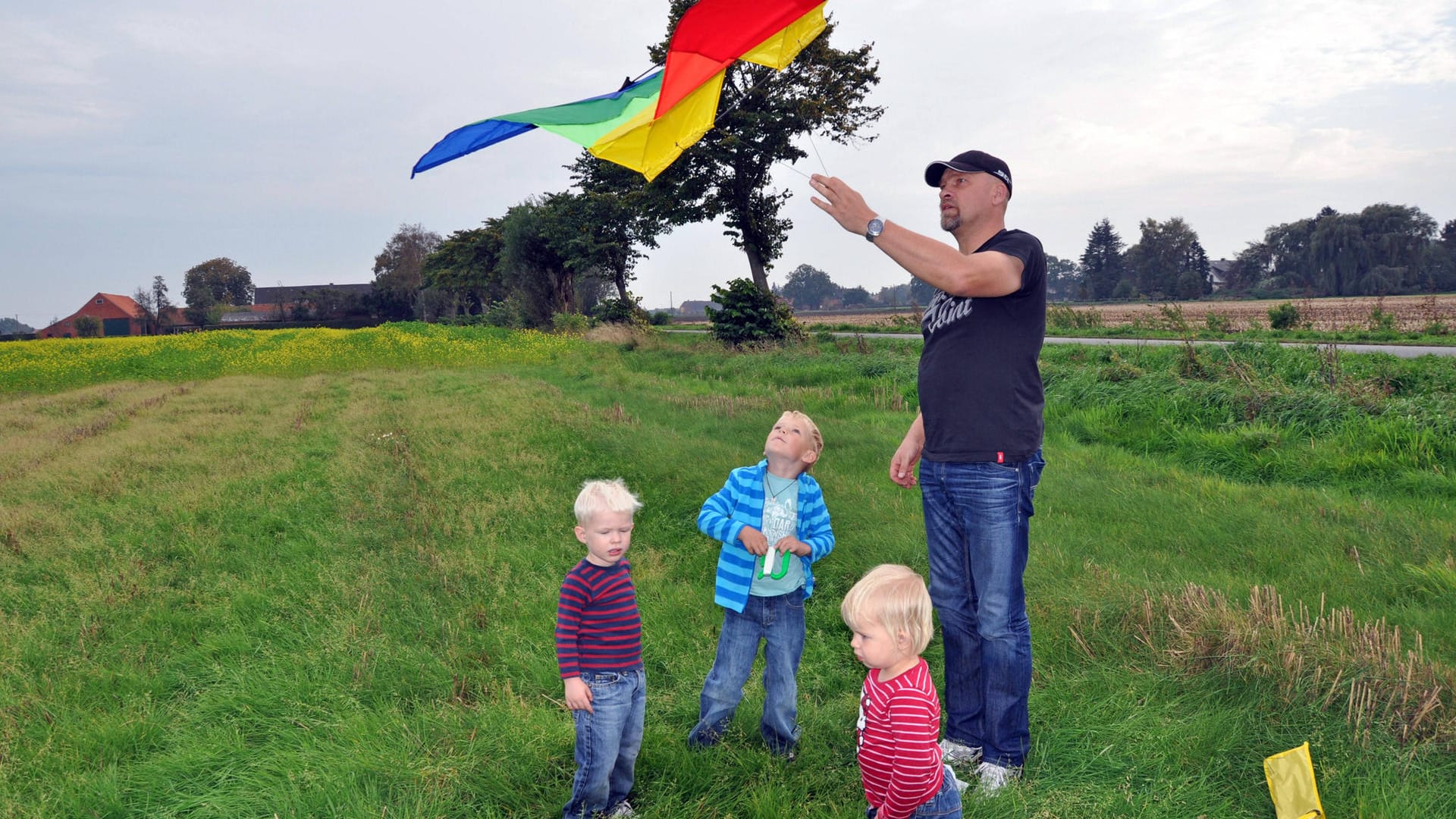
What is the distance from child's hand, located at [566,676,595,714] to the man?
1.43 metres

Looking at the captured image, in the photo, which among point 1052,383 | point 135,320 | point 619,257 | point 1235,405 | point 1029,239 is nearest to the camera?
point 1029,239

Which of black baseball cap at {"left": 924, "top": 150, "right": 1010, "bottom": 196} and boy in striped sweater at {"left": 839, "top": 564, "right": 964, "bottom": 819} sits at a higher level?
black baseball cap at {"left": 924, "top": 150, "right": 1010, "bottom": 196}

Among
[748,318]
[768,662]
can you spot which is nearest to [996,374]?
[768,662]

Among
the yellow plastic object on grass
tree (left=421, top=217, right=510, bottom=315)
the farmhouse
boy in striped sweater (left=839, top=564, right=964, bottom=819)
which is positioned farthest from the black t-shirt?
the farmhouse

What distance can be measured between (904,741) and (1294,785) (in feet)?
4.96

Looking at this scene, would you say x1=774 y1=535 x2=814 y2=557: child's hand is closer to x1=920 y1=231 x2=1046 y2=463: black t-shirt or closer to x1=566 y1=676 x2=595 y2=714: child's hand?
x1=920 y1=231 x2=1046 y2=463: black t-shirt

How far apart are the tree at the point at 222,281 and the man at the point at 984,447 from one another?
331 ft

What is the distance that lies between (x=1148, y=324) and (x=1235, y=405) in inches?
644

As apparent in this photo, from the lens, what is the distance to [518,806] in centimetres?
286

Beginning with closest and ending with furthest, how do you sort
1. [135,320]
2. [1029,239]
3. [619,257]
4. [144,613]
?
[1029,239]
[144,613]
[619,257]
[135,320]

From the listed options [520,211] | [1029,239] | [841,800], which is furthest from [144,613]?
[520,211]

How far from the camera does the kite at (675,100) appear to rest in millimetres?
4090

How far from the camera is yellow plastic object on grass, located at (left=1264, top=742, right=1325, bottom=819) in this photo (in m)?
2.69

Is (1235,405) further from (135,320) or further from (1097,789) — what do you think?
(135,320)
